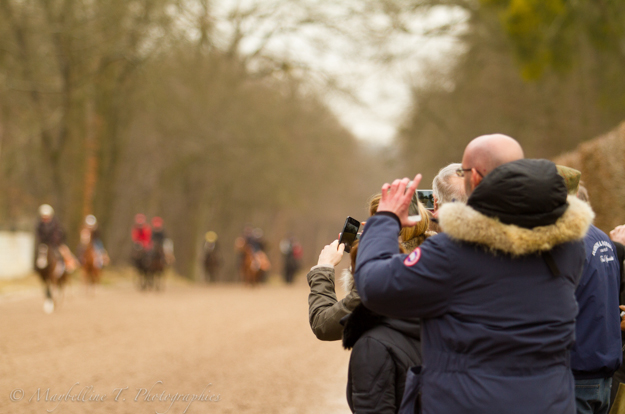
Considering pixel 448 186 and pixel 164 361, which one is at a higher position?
pixel 448 186

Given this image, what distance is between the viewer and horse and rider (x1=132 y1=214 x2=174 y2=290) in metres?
23.2

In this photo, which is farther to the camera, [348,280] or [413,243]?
[348,280]

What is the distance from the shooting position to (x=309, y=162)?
36125 mm

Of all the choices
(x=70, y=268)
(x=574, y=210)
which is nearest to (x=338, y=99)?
(x=70, y=268)

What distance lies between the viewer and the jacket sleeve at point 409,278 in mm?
2320

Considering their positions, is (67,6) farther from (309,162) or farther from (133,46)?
(309,162)

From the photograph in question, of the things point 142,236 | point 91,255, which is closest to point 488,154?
point 91,255

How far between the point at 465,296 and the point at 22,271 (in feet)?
80.6

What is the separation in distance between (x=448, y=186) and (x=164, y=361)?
665cm

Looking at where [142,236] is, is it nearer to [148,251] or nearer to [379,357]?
[148,251]

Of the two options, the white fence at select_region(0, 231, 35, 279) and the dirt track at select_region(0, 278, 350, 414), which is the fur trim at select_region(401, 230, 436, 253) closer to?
the dirt track at select_region(0, 278, 350, 414)

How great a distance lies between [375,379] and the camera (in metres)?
2.88
